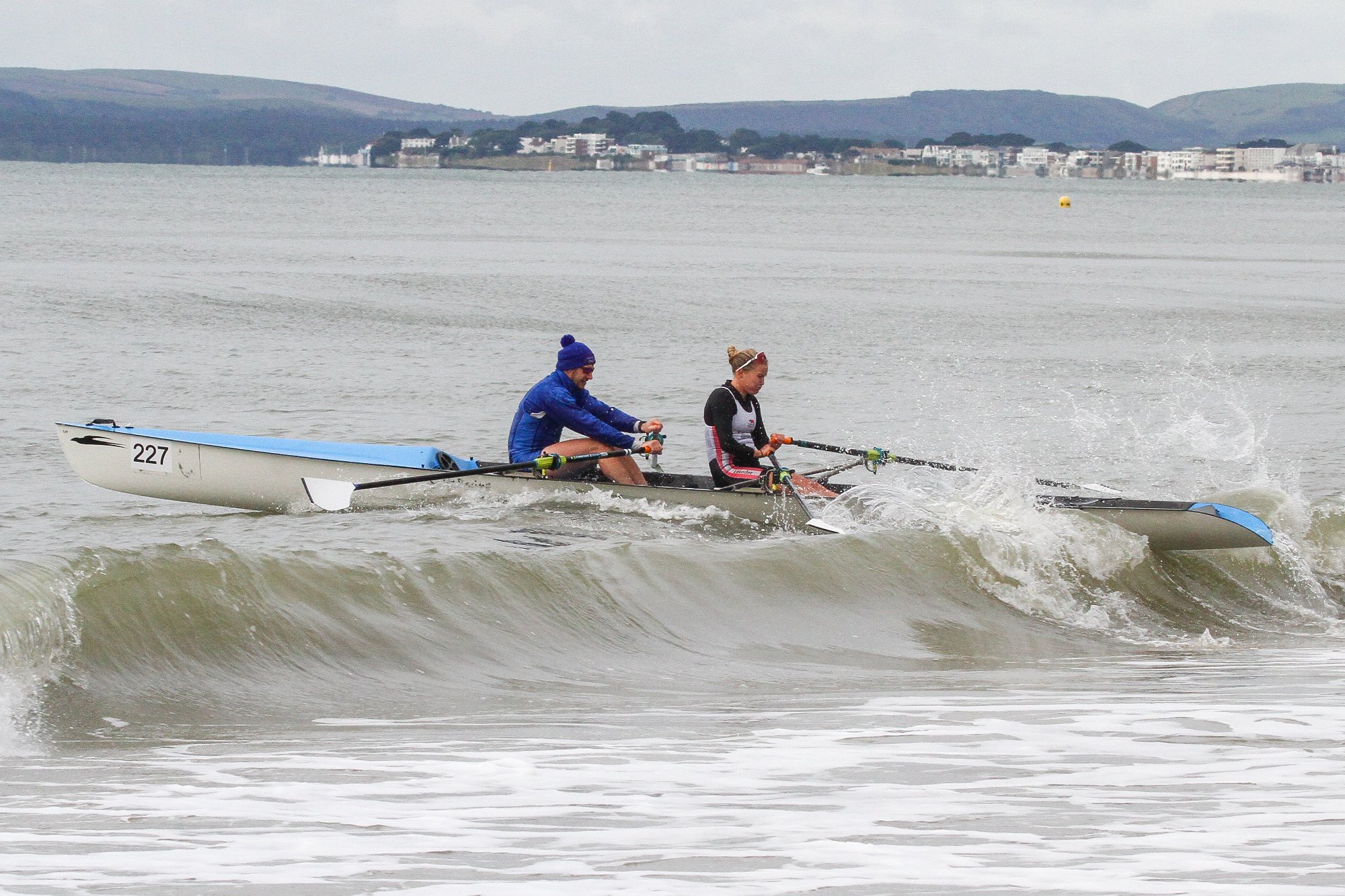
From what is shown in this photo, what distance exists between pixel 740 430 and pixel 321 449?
3605 millimetres

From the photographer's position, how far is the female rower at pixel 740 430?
11.1m

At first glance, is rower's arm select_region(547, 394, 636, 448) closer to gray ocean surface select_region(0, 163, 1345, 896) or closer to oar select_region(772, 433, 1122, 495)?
gray ocean surface select_region(0, 163, 1345, 896)

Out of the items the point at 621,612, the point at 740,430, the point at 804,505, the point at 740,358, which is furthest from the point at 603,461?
the point at 621,612

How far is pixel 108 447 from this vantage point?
1225 centimetres

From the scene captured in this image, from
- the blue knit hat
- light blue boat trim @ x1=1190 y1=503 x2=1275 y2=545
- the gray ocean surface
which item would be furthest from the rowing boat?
light blue boat trim @ x1=1190 y1=503 x2=1275 y2=545

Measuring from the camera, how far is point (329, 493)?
12.1m

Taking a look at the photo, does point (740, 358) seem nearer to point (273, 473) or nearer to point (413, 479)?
point (413, 479)

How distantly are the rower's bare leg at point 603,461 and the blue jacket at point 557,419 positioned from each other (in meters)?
0.15

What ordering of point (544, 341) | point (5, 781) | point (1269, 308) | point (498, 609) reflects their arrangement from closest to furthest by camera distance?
Result: point (5, 781), point (498, 609), point (544, 341), point (1269, 308)

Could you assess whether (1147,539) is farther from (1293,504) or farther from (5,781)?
(5,781)

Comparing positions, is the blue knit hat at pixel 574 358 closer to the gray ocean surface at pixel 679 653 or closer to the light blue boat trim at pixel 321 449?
the gray ocean surface at pixel 679 653

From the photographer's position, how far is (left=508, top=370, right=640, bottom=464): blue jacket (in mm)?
11602

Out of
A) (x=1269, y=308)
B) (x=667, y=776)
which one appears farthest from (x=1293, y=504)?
(x=1269, y=308)

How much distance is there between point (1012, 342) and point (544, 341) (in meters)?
8.76
